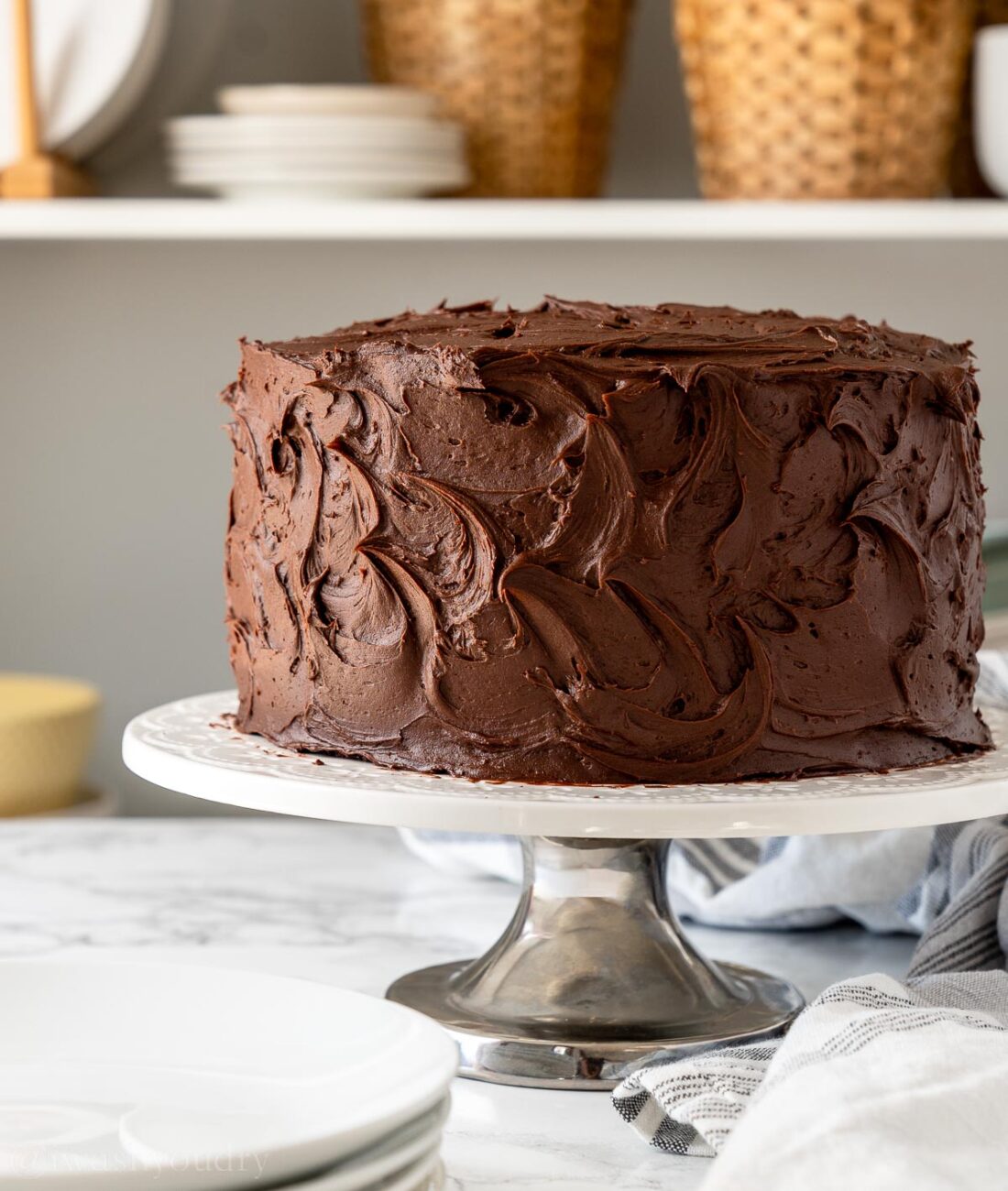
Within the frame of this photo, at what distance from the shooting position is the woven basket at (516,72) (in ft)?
5.57

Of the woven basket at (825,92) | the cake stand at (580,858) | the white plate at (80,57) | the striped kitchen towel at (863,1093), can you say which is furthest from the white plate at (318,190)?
the striped kitchen towel at (863,1093)

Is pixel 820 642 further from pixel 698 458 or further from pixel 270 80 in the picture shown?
pixel 270 80

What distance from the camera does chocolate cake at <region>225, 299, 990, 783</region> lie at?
917 mm

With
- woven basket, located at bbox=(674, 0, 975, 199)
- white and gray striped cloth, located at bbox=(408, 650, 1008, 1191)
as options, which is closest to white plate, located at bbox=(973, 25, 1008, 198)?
woven basket, located at bbox=(674, 0, 975, 199)

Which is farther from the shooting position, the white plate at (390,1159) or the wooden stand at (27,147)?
the wooden stand at (27,147)

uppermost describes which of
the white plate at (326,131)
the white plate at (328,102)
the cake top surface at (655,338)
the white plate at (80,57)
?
the white plate at (80,57)

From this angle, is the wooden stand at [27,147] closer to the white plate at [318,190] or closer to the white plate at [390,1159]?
the white plate at [318,190]

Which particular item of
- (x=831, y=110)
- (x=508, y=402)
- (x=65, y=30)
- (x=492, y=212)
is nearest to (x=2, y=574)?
(x=65, y=30)

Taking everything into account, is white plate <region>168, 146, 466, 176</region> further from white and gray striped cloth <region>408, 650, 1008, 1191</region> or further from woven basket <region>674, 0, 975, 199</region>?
white and gray striped cloth <region>408, 650, 1008, 1191</region>

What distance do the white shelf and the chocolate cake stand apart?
28.1 inches

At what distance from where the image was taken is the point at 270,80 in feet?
6.49

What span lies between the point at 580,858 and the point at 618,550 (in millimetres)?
221

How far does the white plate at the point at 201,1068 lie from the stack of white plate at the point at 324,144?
1.09 meters

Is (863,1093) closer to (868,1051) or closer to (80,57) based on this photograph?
(868,1051)
